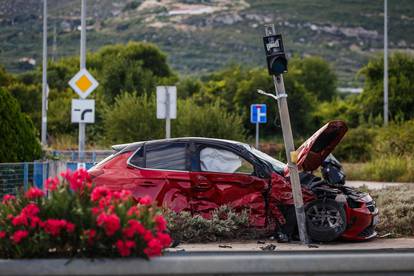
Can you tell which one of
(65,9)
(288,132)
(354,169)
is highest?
(65,9)

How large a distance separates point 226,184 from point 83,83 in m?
13.2

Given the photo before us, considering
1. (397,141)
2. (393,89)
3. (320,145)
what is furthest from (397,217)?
(393,89)

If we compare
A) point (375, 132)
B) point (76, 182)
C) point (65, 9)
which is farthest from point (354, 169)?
point (65, 9)

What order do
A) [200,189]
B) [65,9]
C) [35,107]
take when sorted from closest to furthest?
1. [200,189]
2. [35,107]
3. [65,9]

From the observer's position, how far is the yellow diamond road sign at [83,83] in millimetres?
26297

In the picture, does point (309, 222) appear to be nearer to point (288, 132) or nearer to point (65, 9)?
point (288, 132)

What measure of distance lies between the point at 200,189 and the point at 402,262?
7.05m

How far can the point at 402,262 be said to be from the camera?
704 centimetres

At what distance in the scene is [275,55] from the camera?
12.8m

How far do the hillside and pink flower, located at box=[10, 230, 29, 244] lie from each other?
9917cm

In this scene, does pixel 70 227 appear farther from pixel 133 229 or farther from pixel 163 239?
pixel 163 239

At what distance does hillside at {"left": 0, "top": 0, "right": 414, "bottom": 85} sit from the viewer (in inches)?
4710

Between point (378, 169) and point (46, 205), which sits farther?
point (378, 169)

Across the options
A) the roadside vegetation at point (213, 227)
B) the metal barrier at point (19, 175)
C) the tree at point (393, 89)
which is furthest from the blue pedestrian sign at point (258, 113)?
the tree at point (393, 89)
